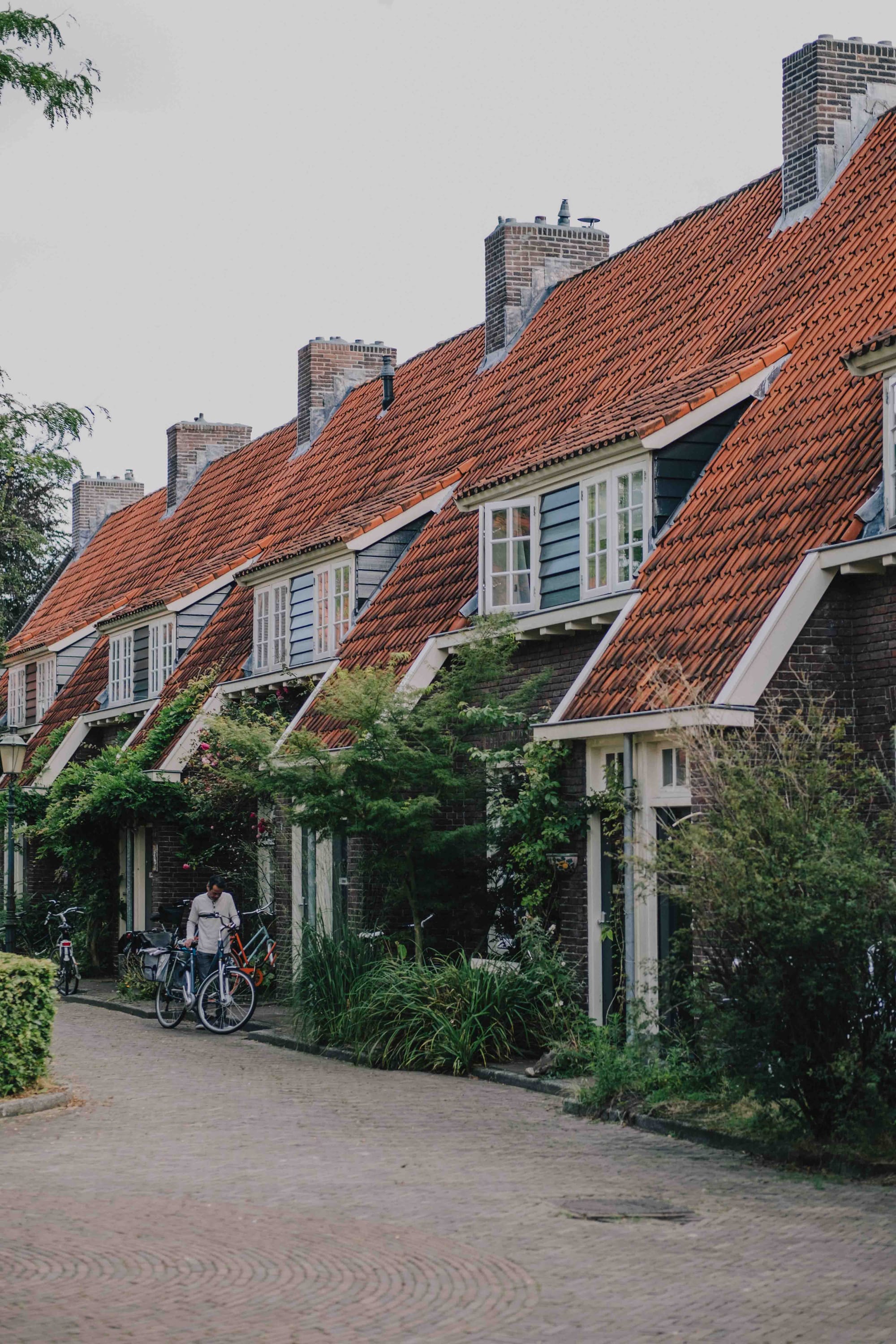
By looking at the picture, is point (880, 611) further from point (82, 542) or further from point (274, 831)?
point (82, 542)

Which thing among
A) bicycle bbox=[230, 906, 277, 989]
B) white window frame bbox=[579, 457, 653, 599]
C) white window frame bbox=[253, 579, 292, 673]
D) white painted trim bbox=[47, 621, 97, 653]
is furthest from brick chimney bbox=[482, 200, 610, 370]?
white painted trim bbox=[47, 621, 97, 653]

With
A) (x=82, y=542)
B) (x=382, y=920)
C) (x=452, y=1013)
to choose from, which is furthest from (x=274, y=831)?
(x=82, y=542)

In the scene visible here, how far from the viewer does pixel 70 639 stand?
3762 cm

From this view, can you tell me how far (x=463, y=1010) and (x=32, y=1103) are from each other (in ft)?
14.2

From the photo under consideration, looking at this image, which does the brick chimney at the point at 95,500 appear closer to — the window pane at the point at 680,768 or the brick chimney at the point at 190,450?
the brick chimney at the point at 190,450

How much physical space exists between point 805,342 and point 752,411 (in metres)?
0.88

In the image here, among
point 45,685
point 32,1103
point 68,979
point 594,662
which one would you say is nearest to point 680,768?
point 594,662

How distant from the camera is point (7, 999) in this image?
15039 mm

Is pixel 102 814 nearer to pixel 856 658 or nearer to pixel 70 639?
pixel 70 639

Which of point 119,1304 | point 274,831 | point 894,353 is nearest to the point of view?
point 119,1304

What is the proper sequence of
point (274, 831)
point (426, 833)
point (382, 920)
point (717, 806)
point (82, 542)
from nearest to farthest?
point (717, 806) → point (426, 833) → point (382, 920) → point (274, 831) → point (82, 542)

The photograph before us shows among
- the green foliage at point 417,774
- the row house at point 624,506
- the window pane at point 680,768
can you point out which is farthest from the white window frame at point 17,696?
the window pane at point 680,768

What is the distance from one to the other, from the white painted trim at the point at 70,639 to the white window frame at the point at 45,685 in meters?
0.28

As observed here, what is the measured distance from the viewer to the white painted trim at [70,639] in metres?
37.3
